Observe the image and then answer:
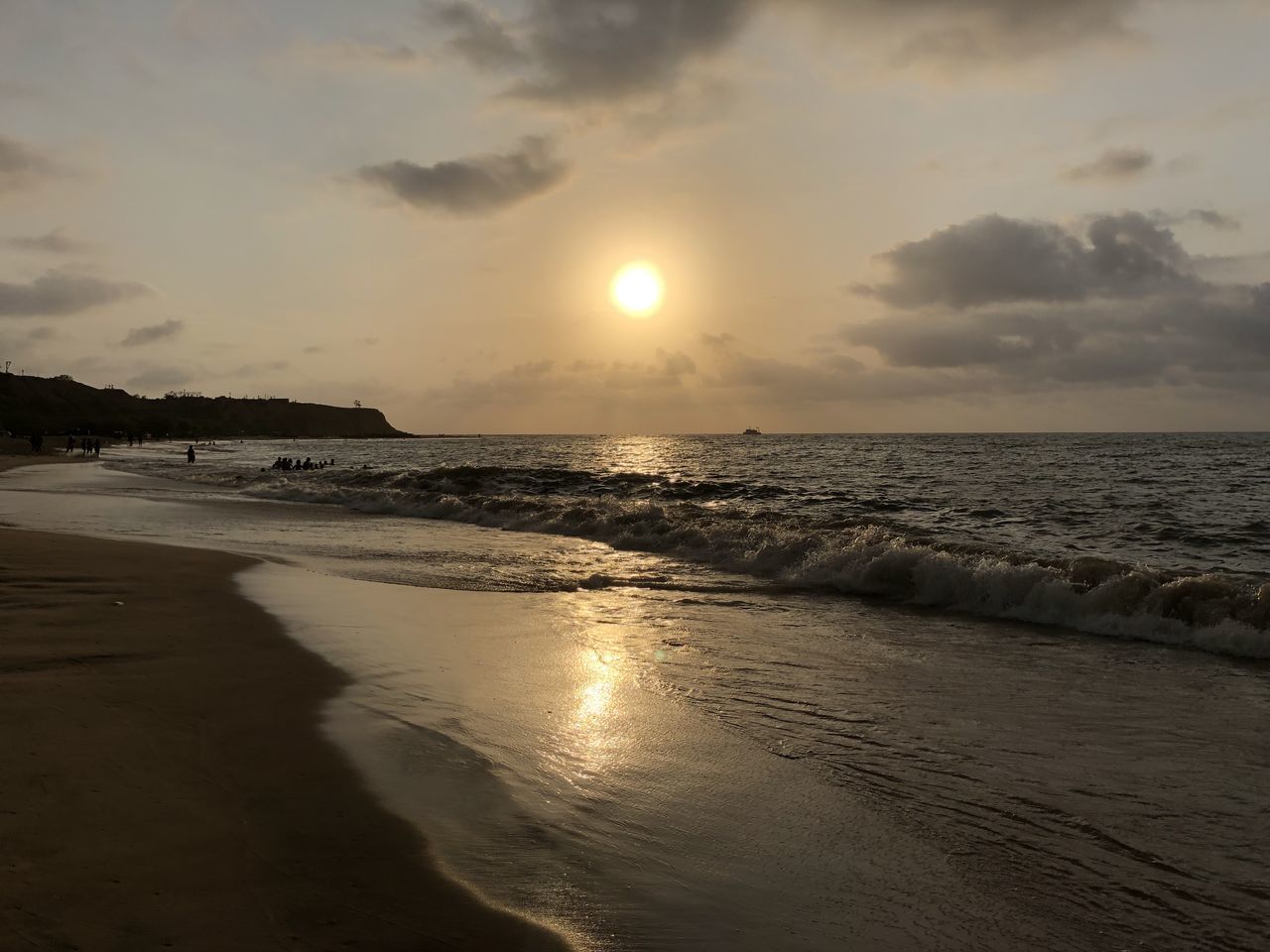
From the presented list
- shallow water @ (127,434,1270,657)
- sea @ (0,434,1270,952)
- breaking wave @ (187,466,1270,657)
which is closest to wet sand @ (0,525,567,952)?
sea @ (0,434,1270,952)

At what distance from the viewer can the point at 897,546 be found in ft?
51.0

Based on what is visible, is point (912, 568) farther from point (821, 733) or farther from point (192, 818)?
point (192, 818)

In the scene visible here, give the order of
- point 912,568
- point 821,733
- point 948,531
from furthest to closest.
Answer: point 948,531 → point 912,568 → point 821,733

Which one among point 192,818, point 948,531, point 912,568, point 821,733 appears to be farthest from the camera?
point 948,531

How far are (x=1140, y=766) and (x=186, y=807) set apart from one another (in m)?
6.18

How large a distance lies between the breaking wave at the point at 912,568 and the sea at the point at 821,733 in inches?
2.4

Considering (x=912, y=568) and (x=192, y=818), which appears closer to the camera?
(x=192, y=818)

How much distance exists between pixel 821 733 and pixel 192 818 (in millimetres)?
4398

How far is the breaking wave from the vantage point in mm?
11008

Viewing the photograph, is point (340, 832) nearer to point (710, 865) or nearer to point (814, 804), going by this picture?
point (710, 865)

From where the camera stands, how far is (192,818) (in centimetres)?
440

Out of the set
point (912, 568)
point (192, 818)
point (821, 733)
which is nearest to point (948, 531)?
point (912, 568)

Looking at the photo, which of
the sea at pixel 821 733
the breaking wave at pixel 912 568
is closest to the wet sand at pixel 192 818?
the sea at pixel 821 733

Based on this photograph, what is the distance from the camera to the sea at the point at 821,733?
409 centimetres
